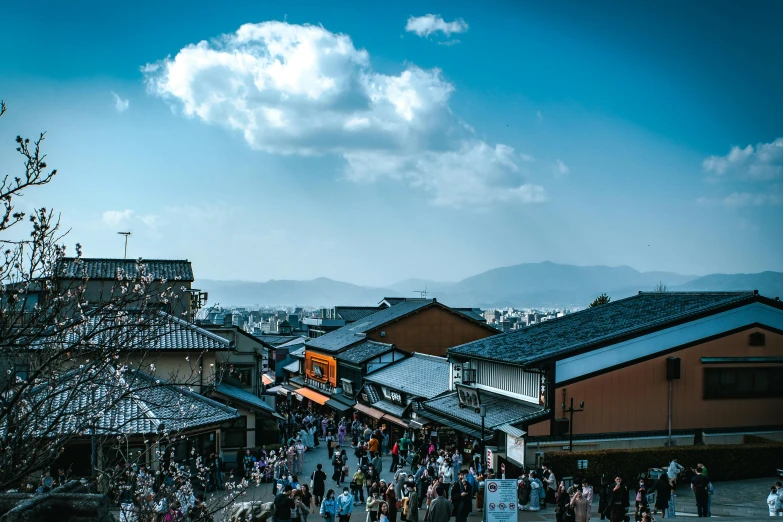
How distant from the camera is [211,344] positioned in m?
27.5

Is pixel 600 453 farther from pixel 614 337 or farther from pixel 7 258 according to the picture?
pixel 7 258

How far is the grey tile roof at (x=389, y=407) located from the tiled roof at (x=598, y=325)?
203 inches

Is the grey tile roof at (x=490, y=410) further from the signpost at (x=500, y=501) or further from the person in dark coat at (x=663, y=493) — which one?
the person in dark coat at (x=663, y=493)

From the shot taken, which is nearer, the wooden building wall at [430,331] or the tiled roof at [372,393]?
the tiled roof at [372,393]

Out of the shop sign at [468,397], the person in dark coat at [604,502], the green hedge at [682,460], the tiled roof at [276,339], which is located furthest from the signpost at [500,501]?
the tiled roof at [276,339]

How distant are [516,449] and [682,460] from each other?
5371mm

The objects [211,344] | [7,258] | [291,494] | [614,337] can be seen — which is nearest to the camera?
[7,258]

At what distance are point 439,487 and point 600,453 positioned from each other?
6631 millimetres

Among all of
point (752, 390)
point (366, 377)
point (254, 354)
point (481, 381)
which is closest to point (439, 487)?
point (481, 381)

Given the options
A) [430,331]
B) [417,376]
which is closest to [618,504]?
[417,376]

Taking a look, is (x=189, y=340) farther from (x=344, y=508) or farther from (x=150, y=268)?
(x=344, y=508)

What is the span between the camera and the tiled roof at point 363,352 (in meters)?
44.4

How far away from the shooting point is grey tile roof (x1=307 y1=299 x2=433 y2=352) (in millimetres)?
50844

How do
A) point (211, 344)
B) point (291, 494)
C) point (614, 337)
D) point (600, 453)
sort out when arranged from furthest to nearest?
point (211, 344) < point (614, 337) < point (600, 453) < point (291, 494)
